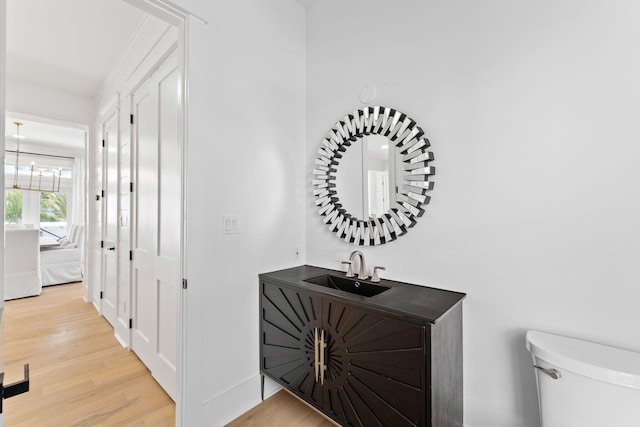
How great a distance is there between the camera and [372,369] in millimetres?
1398

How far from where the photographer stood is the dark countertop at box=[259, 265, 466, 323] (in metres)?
1.29

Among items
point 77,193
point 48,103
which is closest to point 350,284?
point 48,103

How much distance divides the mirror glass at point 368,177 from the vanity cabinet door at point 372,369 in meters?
0.71

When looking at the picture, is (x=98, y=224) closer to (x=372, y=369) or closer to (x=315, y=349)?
(x=315, y=349)

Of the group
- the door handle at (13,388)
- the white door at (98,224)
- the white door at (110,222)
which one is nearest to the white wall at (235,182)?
the door handle at (13,388)

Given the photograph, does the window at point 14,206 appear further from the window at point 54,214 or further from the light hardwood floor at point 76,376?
the light hardwood floor at point 76,376

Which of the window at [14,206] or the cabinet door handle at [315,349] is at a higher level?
the window at [14,206]

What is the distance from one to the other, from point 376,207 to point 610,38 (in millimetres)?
1296

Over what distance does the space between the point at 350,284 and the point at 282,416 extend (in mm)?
925

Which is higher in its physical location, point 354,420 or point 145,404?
point 354,420

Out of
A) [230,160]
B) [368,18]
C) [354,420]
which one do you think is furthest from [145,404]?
[368,18]

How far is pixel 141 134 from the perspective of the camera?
2469 mm

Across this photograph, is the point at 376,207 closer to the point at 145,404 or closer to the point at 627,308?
the point at 627,308

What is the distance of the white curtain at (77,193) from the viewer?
6.61 m
